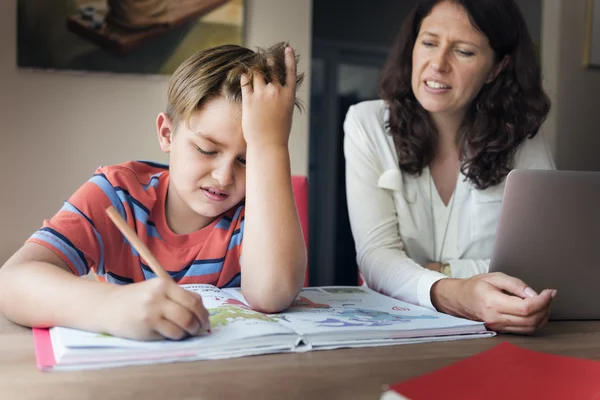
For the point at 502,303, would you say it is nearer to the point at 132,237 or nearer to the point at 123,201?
the point at 132,237

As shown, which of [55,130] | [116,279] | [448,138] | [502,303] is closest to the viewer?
[502,303]

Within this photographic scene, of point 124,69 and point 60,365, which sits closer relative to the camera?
point 60,365

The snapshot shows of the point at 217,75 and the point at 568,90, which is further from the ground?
the point at 568,90

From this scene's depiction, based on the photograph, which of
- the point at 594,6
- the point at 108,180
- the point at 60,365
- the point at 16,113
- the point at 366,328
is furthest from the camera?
the point at 594,6

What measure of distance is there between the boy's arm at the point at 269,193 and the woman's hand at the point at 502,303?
0.80 ft

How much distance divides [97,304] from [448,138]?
42.3 inches

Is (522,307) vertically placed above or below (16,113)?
below

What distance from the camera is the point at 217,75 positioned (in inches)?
40.1

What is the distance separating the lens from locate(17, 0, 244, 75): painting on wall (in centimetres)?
232

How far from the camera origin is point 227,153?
3.15 feet

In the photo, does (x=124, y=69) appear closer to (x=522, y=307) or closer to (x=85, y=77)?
(x=85, y=77)

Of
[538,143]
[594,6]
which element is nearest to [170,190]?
[538,143]

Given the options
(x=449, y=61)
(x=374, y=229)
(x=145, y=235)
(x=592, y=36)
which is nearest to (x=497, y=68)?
(x=449, y=61)

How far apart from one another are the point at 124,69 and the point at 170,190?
4.96 ft
